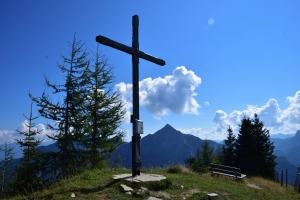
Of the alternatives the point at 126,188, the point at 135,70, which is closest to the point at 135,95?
the point at 135,70

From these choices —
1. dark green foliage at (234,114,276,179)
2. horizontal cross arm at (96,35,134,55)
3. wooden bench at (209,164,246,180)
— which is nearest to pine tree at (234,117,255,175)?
dark green foliage at (234,114,276,179)

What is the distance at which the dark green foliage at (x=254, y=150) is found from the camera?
96.3ft

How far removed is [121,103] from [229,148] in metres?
22.8

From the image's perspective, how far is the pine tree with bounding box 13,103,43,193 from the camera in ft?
37.5

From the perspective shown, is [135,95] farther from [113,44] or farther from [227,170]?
[227,170]

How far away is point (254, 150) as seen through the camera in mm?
30047

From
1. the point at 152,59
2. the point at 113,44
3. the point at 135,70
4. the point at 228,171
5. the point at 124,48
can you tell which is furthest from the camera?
the point at 228,171

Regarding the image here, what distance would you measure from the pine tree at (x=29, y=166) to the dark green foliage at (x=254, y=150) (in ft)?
85.3

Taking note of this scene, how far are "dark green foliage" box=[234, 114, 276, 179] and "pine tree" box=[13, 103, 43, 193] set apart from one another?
26.0m

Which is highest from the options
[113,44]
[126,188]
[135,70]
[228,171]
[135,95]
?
[113,44]

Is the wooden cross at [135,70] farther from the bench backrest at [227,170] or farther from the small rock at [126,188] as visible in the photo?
the bench backrest at [227,170]

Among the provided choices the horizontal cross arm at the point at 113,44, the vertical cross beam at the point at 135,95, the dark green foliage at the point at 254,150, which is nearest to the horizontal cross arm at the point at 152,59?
the vertical cross beam at the point at 135,95

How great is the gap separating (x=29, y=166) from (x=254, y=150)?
27.4 m

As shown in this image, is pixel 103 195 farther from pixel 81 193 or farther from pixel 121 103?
pixel 121 103
